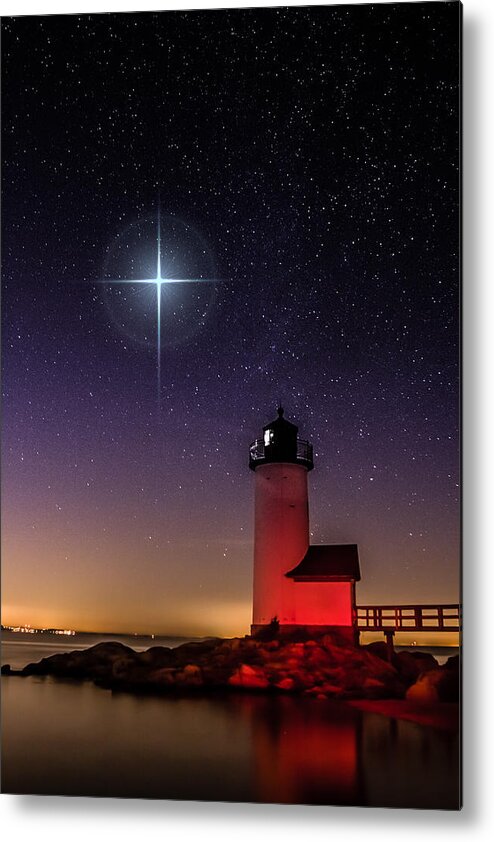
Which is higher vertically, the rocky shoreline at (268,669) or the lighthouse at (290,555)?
the lighthouse at (290,555)

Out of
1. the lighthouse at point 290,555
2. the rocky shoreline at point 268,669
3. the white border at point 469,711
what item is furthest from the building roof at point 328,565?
the white border at point 469,711

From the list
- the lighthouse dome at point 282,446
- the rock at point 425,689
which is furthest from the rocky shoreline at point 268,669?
the lighthouse dome at point 282,446

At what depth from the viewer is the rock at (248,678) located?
2.41 meters

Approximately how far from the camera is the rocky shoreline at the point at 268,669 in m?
2.36

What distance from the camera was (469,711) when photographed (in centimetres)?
234

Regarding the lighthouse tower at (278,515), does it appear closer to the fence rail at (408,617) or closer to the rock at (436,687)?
the fence rail at (408,617)

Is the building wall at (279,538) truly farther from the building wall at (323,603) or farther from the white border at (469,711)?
the white border at (469,711)

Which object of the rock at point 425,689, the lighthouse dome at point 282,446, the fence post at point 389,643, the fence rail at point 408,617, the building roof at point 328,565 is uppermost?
the lighthouse dome at point 282,446

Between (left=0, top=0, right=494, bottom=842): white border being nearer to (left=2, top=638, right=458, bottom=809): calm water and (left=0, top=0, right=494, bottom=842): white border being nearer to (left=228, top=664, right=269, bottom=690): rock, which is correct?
(left=2, top=638, right=458, bottom=809): calm water

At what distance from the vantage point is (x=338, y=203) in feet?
8.13

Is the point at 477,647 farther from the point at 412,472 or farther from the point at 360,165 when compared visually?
the point at 360,165

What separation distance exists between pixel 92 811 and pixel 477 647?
951 millimetres

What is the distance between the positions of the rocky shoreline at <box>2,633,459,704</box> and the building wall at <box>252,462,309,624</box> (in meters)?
0.08

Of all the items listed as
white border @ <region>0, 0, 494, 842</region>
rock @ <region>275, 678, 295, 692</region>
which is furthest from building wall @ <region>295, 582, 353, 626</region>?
white border @ <region>0, 0, 494, 842</region>
